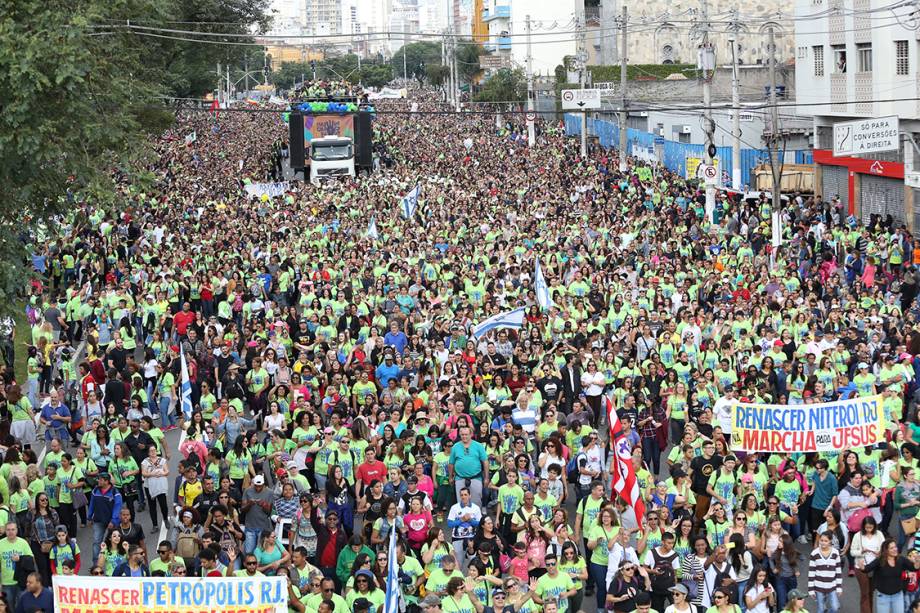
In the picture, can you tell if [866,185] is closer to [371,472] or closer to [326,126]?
[371,472]

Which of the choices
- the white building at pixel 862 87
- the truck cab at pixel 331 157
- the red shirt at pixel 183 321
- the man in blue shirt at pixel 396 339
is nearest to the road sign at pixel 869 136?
the white building at pixel 862 87

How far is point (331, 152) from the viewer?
62.7m

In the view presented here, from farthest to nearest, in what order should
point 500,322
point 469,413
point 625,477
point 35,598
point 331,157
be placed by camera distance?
point 331,157 < point 500,322 < point 469,413 < point 625,477 < point 35,598

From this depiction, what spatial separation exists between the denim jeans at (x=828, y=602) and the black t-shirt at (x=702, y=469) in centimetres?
180

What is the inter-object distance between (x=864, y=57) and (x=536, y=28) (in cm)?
10998

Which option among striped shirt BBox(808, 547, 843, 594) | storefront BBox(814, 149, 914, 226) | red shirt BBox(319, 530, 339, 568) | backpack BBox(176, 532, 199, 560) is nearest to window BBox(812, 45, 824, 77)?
storefront BBox(814, 149, 914, 226)

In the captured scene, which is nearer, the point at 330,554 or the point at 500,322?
the point at 330,554

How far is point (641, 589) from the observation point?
39.7 feet

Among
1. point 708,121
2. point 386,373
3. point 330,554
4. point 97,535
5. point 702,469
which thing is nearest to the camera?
point 330,554

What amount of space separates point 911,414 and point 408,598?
22.1 ft

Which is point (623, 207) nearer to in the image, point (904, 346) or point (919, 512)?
point (904, 346)

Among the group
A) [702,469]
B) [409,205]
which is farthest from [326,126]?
[702,469]

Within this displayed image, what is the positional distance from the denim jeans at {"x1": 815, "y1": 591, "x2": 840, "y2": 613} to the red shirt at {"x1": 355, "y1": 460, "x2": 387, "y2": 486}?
14.4 feet

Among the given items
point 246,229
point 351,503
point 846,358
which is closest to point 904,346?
point 846,358
